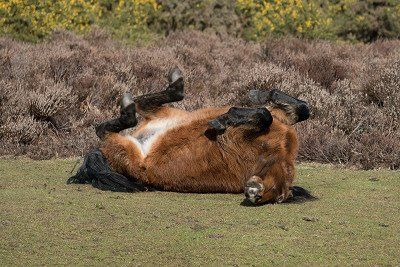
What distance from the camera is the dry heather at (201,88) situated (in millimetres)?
9805

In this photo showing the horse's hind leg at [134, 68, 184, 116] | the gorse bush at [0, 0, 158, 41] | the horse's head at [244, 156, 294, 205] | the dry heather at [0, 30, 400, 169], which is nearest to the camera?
the horse's head at [244, 156, 294, 205]

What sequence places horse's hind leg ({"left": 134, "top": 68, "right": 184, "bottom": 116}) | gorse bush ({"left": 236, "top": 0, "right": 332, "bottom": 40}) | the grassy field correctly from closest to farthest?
the grassy field, horse's hind leg ({"left": 134, "top": 68, "right": 184, "bottom": 116}), gorse bush ({"left": 236, "top": 0, "right": 332, "bottom": 40})

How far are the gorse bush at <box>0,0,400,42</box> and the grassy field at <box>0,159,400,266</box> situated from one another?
42.6 ft

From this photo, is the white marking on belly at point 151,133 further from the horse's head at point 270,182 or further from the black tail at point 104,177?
the horse's head at point 270,182

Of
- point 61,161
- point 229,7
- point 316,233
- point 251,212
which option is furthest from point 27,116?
point 229,7

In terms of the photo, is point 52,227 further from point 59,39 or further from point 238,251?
point 59,39

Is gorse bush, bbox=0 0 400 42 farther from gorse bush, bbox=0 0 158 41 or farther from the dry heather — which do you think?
the dry heather

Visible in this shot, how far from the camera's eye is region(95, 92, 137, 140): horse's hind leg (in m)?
7.27

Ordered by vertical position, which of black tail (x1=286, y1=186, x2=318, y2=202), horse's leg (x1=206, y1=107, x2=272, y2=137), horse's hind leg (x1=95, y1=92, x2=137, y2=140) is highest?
horse's leg (x1=206, y1=107, x2=272, y2=137)

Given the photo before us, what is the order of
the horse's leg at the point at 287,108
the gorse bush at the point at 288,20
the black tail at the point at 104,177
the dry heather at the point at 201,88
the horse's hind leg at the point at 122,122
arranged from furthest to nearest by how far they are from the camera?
the gorse bush at the point at 288,20, the dry heather at the point at 201,88, the horse's leg at the point at 287,108, the horse's hind leg at the point at 122,122, the black tail at the point at 104,177

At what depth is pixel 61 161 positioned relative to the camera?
9.27 meters

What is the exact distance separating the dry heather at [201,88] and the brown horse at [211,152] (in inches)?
97.4

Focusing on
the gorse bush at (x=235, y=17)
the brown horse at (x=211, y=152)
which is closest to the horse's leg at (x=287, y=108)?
the brown horse at (x=211, y=152)

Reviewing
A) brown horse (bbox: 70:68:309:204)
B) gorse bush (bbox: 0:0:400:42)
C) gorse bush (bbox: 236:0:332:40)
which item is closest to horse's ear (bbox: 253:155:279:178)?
brown horse (bbox: 70:68:309:204)
